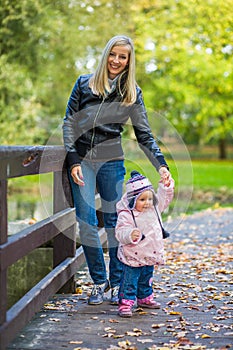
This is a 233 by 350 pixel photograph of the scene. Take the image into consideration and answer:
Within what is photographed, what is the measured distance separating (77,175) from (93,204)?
268 mm

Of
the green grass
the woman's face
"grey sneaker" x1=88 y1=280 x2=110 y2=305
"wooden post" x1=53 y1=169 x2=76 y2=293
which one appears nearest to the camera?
the woman's face

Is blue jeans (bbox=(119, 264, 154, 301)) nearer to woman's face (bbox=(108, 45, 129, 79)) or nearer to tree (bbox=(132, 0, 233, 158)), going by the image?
woman's face (bbox=(108, 45, 129, 79))

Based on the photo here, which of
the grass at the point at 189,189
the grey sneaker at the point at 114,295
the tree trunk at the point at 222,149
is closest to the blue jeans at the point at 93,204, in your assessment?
the grey sneaker at the point at 114,295

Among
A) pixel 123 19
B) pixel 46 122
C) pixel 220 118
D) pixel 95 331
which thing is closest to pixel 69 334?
pixel 95 331

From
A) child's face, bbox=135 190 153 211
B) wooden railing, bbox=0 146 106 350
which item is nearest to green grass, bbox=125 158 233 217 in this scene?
wooden railing, bbox=0 146 106 350

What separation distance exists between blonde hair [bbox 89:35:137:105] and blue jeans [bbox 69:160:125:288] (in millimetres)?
470

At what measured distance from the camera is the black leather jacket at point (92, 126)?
4379 millimetres

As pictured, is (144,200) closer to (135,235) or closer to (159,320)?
(135,235)

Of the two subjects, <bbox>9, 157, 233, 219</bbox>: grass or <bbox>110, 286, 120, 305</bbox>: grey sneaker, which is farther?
<bbox>9, 157, 233, 219</bbox>: grass

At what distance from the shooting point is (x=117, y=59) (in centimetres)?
435

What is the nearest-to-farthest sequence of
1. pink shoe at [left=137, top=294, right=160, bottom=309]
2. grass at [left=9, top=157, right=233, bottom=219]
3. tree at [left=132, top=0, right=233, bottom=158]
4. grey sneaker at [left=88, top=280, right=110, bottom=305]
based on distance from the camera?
pink shoe at [left=137, top=294, right=160, bottom=309]
grey sneaker at [left=88, top=280, right=110, bottom=305]
grass at [left=9, top=157, right=233, bottom=219]
tree at [left=132, top=0, right=233, bottom=158]

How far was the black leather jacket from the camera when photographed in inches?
172

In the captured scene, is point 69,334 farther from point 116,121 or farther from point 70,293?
point 116,121

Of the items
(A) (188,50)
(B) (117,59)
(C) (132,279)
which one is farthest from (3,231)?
(A) (188,50)
